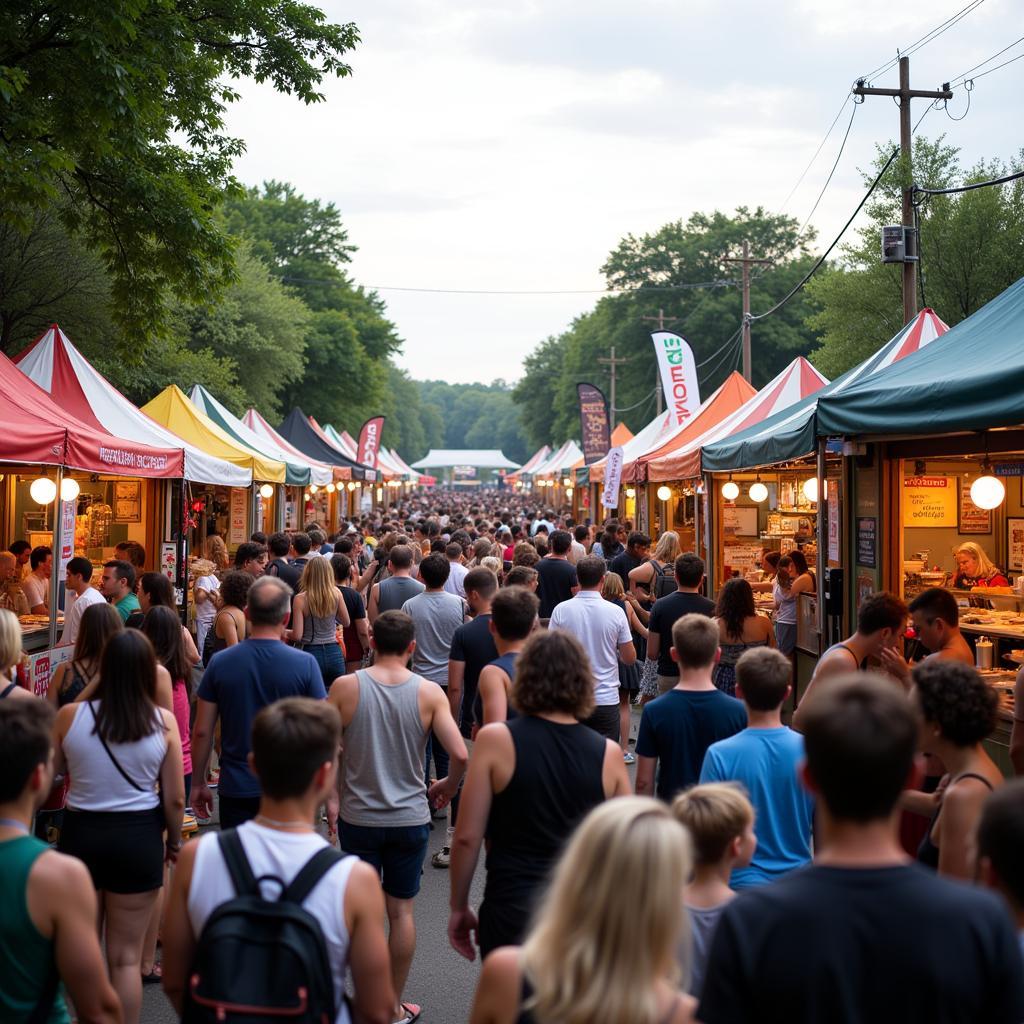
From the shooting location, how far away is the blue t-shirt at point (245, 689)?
507cm

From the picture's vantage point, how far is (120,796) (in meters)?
4.18

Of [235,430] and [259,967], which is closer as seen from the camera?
[259,967]

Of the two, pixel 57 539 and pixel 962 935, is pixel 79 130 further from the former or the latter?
pixel 962 935

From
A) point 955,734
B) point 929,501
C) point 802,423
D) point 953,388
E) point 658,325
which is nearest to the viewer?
point 955,734

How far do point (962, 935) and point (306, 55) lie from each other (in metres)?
16.3

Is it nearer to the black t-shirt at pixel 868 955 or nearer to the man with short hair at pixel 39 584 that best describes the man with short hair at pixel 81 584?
the man with short hair at pixel 39 584

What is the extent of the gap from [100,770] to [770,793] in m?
2.51

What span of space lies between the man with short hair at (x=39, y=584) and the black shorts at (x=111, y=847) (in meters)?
7.56

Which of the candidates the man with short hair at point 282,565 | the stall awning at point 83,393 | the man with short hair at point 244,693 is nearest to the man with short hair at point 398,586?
the man with short hair at point 282,565

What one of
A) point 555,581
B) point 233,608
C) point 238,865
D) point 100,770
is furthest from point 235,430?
point 238,865

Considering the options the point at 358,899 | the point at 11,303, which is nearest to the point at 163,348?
the point at 11,303

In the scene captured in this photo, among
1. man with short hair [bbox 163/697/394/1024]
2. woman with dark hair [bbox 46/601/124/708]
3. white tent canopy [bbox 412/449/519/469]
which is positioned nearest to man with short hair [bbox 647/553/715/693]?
woman with dark hair [bbox 46/601/124/708]

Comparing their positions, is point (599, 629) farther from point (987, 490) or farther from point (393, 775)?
point (987, 490)

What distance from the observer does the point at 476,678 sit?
698 cm
